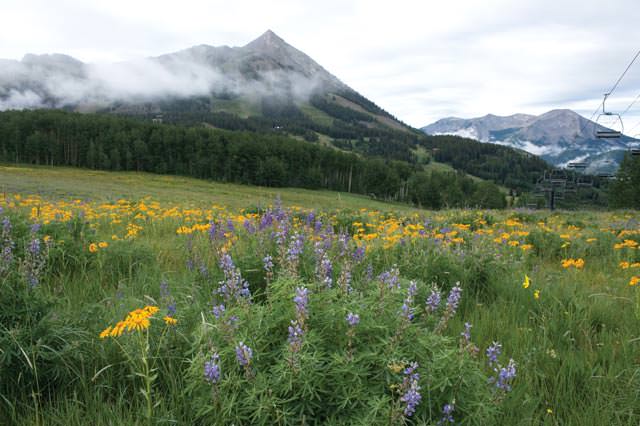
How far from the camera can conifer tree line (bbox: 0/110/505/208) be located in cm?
9194

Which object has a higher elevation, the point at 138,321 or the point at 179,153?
the point at 179,153

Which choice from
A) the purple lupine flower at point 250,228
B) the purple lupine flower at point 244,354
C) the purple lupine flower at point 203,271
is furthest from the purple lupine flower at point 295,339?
the purple lupine flower at point 250,228

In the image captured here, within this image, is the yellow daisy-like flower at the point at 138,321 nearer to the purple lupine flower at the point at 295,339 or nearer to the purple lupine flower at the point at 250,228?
the purple lupine flower at the point at 295,339

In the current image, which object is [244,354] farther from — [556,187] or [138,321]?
[556,187]

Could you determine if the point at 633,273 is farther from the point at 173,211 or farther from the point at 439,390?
the point at 173,211

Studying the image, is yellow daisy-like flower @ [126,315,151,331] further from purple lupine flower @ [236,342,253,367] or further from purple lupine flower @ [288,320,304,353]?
purple lupine flower @ [288,320,304,353]

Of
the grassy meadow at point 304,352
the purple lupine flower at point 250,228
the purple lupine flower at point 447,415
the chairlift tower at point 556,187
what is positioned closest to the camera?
the purple lupine flower at point 447,415

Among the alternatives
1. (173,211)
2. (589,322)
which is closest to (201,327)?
(589,322)

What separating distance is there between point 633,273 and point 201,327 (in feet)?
22.2

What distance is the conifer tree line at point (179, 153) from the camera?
9194cm

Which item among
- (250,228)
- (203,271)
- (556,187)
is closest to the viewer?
(203,271)

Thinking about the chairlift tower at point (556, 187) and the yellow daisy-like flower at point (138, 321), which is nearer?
the yellow daisy-like flower at point (138, 321)

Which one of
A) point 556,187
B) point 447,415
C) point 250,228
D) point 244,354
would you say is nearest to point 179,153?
point 556,187

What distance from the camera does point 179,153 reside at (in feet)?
325
